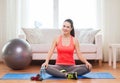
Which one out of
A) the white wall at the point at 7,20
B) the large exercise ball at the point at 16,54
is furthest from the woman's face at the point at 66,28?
the white wall at the point at 7,20

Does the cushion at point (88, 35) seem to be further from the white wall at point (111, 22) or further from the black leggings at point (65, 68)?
the black leggings at point (65, 68)

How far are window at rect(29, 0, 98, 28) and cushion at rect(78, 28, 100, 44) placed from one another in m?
0.44

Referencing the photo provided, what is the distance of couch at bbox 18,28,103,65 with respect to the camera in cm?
499

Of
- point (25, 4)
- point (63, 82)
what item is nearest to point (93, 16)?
point (25, 4)

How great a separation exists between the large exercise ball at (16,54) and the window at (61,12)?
1.52 metres

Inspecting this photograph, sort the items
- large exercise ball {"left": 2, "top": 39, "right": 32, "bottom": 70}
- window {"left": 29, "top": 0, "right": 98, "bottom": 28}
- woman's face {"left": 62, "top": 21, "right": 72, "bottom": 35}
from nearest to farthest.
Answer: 1. woman's face {"left": 62, "top": 21, "right": 72, "bottom": 35}
2. large exercise ball {"left": 2, "top": 39, "right": 32, "bottom": 70}
3. window {"left": 29, "top": 0, "right": 98, "bottom": 28}

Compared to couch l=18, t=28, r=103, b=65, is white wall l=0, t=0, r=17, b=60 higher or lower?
higher

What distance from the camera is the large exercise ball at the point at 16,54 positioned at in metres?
4.31

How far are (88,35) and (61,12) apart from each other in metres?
1.08

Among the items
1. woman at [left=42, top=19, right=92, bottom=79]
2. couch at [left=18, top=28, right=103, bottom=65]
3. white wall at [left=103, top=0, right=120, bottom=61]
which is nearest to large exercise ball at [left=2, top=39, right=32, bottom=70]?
couch at [left=18, top=28, right=103, bottom=65]

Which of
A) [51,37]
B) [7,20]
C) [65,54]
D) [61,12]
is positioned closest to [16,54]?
[65,54]

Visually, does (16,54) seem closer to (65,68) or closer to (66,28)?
(65,68)

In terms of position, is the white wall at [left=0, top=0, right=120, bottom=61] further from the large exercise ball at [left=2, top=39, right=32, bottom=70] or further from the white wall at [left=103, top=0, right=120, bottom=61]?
the large exercise ball at [left=2, top=39, right=32, bottom=70]

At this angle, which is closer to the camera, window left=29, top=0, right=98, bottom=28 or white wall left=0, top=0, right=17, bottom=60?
white wall left=0, top=0, right=17, bottom=60
